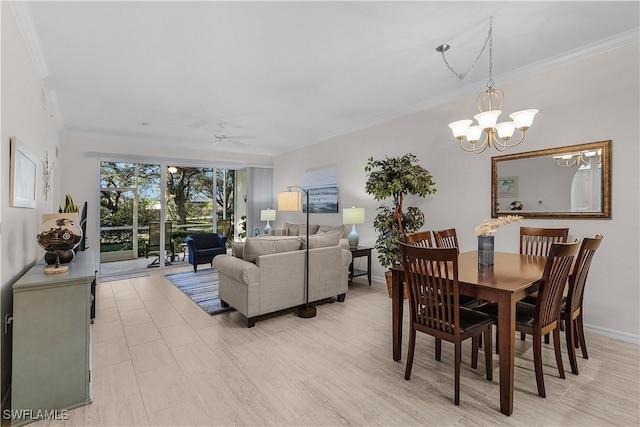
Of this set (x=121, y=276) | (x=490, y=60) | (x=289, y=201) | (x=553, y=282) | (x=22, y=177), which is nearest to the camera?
(x=553, y=282)

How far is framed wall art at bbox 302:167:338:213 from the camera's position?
19.7 feet

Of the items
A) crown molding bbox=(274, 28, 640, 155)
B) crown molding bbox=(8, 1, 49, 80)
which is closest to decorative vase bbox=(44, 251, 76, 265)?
crown molding bbox=(8, 1, 49, 80)

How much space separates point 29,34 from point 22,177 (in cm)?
121

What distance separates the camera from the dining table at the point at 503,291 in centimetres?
188

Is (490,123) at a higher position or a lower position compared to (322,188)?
higher

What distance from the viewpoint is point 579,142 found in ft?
9.89

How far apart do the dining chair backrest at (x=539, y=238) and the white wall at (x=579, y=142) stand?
0.27 meters

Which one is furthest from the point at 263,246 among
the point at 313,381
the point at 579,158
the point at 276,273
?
the point at 579,158

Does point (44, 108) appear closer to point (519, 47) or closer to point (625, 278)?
point (519, 47)

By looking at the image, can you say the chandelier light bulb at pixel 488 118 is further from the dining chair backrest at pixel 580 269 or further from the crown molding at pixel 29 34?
the crown molding at pixel 29 34

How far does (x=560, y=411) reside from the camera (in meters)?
1.90

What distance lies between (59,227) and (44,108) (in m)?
2.33

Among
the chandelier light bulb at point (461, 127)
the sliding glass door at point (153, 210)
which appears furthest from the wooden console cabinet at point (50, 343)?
the sliding glass door at point (153, 210)

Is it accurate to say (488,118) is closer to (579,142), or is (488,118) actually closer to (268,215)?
(579,142)
